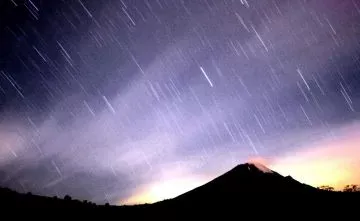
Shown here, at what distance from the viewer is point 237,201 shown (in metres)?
23.6

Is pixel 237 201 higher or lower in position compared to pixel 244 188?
lower

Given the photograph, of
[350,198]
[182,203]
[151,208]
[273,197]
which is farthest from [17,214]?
[350,198]

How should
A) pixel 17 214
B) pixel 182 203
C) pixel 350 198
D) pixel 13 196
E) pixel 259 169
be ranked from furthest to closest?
pixel 259 169
pixel 182 203
pixel 350 198
pixel 13 196
pixel 17 214

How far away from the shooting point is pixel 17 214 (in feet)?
58.2

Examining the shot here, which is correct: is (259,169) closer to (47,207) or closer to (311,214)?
(311,214)

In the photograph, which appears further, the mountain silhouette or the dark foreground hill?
the mountain silhouette

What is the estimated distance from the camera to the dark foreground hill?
20.7m

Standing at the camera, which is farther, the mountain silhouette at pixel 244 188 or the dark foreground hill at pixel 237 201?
the mountain silhouette at pixel 244 188

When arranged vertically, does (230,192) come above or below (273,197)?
above

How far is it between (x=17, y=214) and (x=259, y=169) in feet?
67.1

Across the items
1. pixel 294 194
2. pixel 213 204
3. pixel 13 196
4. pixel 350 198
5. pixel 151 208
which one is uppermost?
pixel 13 196

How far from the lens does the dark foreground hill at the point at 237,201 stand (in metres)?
20.7

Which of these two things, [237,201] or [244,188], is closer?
[237,201]

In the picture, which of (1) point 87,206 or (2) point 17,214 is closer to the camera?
(2) point 17,214
